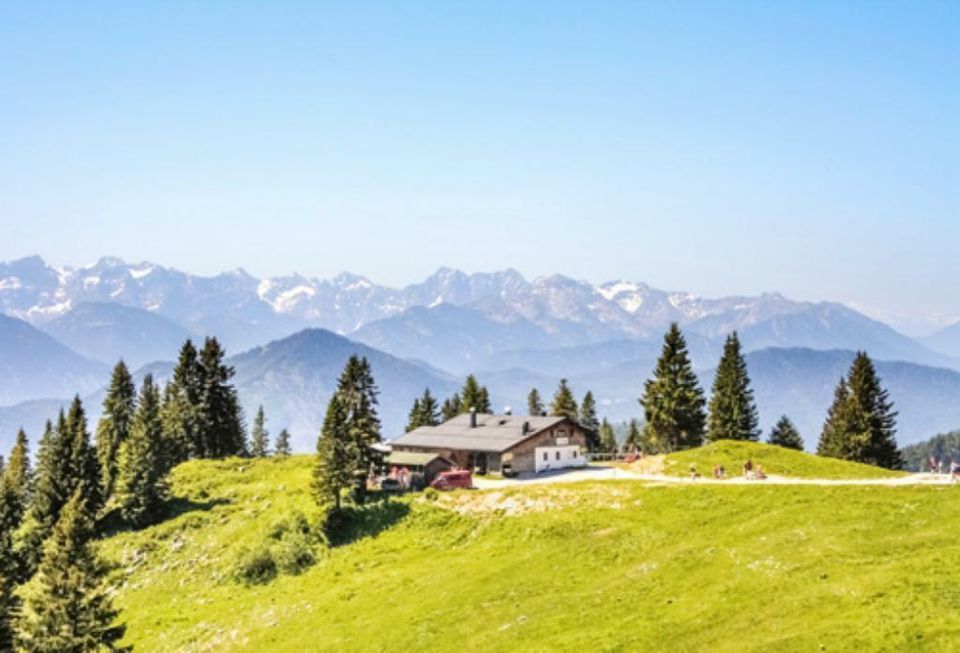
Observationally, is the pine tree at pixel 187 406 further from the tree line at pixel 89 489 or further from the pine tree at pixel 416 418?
the pine tree at pixel 416 418

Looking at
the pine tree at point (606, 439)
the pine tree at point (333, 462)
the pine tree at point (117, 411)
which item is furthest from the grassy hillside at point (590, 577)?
the pine tree at point (606, 439)

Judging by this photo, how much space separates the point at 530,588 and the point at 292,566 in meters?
26.2

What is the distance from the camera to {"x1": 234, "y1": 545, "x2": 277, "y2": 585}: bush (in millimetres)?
62812

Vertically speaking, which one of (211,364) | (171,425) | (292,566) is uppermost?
(211,364)

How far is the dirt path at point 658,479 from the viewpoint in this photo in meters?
59.4

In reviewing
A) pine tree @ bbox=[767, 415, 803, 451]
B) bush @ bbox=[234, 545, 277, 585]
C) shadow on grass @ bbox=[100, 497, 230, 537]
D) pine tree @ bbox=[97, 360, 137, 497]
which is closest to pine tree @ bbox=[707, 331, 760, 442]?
pine tree @ bbox=[767, 415, 803, 451]

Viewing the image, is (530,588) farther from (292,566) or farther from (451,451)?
(451,451)

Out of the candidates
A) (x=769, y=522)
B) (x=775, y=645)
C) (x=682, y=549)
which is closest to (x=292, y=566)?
(x=682, y=549)

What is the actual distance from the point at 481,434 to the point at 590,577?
49613 mm

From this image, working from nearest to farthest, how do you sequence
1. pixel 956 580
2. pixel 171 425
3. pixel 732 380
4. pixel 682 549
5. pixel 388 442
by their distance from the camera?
pixel 956 580 → pixel 682 549 → pixel 388 442 → pixel 171 425 → pixel 732 380

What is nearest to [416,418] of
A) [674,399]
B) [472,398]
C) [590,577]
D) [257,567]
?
[472,398]

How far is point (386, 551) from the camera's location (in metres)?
61.9

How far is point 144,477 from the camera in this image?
273 ft

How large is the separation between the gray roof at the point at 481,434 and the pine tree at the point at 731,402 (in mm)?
37454
